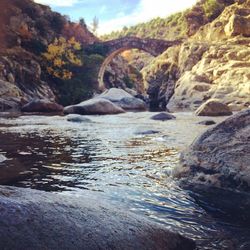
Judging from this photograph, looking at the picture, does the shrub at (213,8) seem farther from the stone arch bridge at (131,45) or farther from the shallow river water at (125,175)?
the shallow river water at (125,175)

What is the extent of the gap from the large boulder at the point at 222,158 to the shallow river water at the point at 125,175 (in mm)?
331

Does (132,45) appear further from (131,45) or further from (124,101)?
(124,101)

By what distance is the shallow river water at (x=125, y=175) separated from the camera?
12.7 feet

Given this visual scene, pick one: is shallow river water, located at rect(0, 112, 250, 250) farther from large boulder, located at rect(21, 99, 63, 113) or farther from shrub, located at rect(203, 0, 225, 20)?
shrub, located at rect(203, 0, 225, 20)

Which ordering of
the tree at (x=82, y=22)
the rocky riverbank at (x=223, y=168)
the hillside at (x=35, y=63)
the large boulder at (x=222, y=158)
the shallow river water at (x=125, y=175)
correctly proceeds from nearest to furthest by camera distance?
the shallow river water at (x=125, y=175), the rocky riverbank at (x=223, y=168), the large boulder at (x=222, y=158), the hillside at (x=35, y=63), the tree at (x=82, y=22)

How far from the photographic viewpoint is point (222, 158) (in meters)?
5.06

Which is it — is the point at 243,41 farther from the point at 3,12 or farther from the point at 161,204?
the point at 161,204

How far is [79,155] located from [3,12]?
183 ft

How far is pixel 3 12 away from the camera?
58.0m

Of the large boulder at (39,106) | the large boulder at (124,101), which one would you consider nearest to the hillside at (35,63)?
the large boulder at (39,106)

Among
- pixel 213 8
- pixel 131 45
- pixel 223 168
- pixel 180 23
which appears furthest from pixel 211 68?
pixel 180 23

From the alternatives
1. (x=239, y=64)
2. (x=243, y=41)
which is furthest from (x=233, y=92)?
(x=243, y=41)

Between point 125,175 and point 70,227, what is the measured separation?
3295 mm

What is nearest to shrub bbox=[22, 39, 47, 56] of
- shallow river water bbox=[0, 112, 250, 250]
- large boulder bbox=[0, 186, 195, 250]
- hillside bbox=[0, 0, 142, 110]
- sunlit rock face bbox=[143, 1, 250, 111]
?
hillside bbox=[0, 0, 142, 110]
